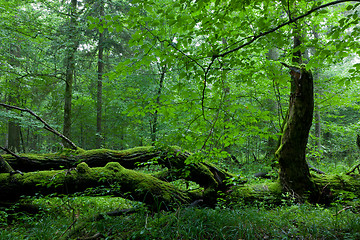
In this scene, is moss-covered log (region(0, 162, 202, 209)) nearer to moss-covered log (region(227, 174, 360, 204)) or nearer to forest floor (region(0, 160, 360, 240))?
forest floor (region(0, 160, 360, 240))

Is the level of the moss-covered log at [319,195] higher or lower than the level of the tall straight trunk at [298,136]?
lower

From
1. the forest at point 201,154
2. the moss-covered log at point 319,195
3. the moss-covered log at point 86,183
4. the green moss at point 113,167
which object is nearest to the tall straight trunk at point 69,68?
the forest at point 201,154

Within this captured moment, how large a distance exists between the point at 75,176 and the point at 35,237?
1092 mm

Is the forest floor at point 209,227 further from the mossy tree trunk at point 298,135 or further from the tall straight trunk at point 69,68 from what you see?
the tall straight trunk at point 69,68

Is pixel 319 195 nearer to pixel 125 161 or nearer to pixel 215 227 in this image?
pixel 215 227

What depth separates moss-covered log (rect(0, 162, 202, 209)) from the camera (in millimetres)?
3723

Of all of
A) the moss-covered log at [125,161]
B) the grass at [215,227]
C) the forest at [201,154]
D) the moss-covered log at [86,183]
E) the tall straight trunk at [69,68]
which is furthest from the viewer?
the tall straight trunk at [69,68]

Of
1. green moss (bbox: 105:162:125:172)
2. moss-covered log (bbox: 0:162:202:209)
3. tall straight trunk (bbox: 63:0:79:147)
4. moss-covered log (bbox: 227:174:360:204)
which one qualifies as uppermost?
tall straight trunk (bbox: 63:0:79:147)

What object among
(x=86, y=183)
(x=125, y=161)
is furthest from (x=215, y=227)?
(x=125, y=161)

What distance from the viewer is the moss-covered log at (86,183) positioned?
3723 mm

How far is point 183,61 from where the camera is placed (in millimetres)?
2389

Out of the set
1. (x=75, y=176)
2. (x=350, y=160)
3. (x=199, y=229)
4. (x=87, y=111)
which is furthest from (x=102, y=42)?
(x=350, y=160)

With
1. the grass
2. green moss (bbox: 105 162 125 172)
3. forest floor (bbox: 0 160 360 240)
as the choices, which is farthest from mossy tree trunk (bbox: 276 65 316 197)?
green moss (bbox: 105 162 125 172)

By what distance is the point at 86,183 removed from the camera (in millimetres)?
3881
